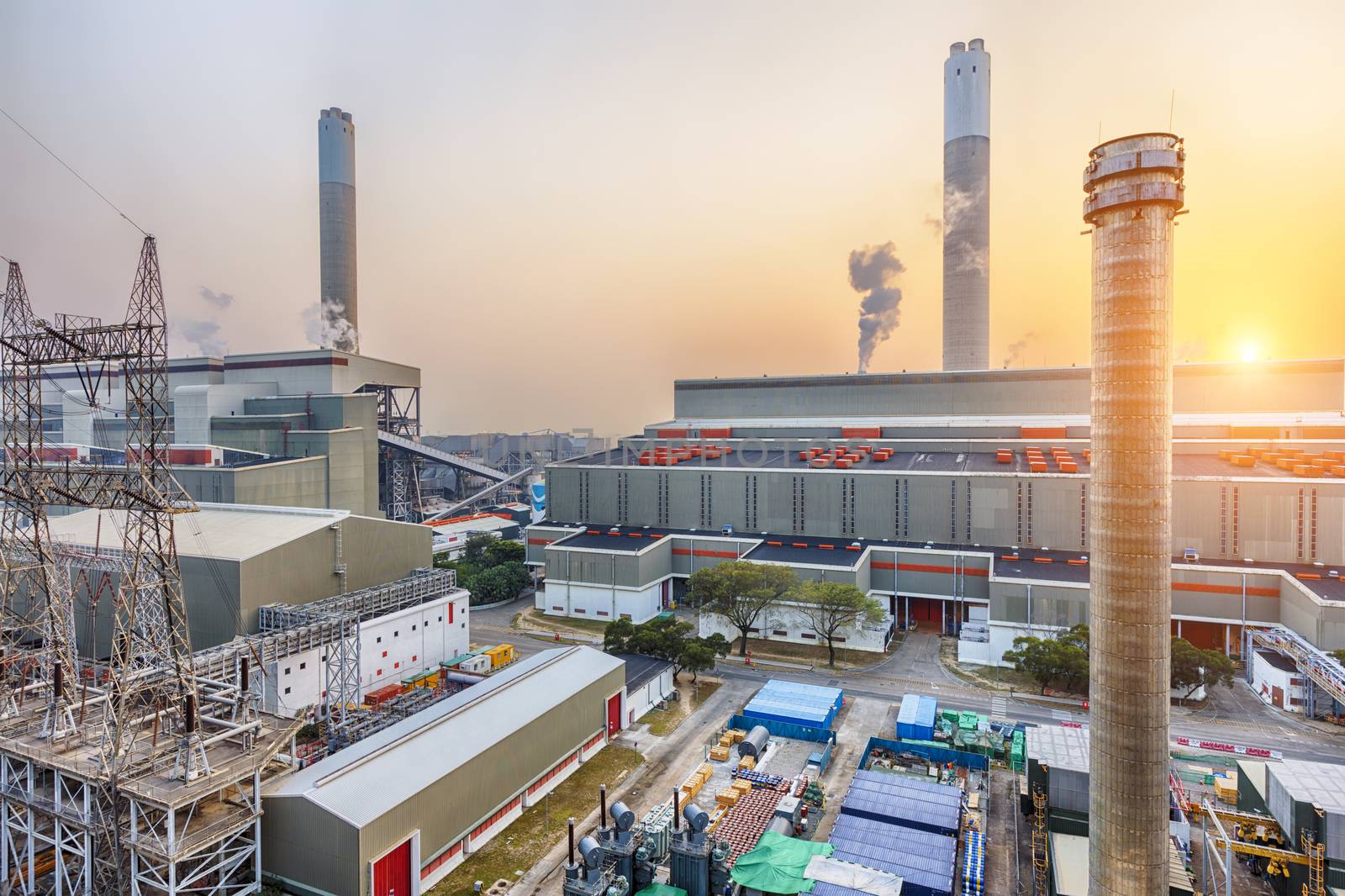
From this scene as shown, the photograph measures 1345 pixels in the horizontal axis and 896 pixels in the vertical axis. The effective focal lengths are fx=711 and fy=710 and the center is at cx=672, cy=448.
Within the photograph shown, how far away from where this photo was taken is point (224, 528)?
43656mm

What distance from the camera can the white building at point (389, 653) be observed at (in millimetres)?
34500

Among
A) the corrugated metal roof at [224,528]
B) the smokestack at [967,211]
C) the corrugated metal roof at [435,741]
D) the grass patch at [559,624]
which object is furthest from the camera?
the smokestack at [967,211]

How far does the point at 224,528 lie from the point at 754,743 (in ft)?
113

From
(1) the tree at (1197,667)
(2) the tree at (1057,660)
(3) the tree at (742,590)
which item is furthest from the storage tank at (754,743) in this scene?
(1) the tree at (1197,667)

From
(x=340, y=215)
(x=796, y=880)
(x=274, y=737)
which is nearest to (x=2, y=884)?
(x=274, y=737)

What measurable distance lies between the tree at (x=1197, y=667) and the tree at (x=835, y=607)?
1544 centimetres

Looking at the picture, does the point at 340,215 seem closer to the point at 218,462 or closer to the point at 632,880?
the point at 218,462

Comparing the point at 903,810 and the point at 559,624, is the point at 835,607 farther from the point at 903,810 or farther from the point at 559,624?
the point at 559,624

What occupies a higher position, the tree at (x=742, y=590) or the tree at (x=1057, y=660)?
the tree at (x=742, y=590)

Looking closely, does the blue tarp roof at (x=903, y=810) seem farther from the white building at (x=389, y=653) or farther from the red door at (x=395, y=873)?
the white building at (x=389, y=653)

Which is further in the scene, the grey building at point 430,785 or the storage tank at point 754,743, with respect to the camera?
the storage tank at point 754,743

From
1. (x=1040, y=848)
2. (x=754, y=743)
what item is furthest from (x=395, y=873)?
(x=1040, y=848)

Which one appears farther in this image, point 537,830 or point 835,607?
point 835,607

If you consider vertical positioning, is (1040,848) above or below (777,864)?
below
